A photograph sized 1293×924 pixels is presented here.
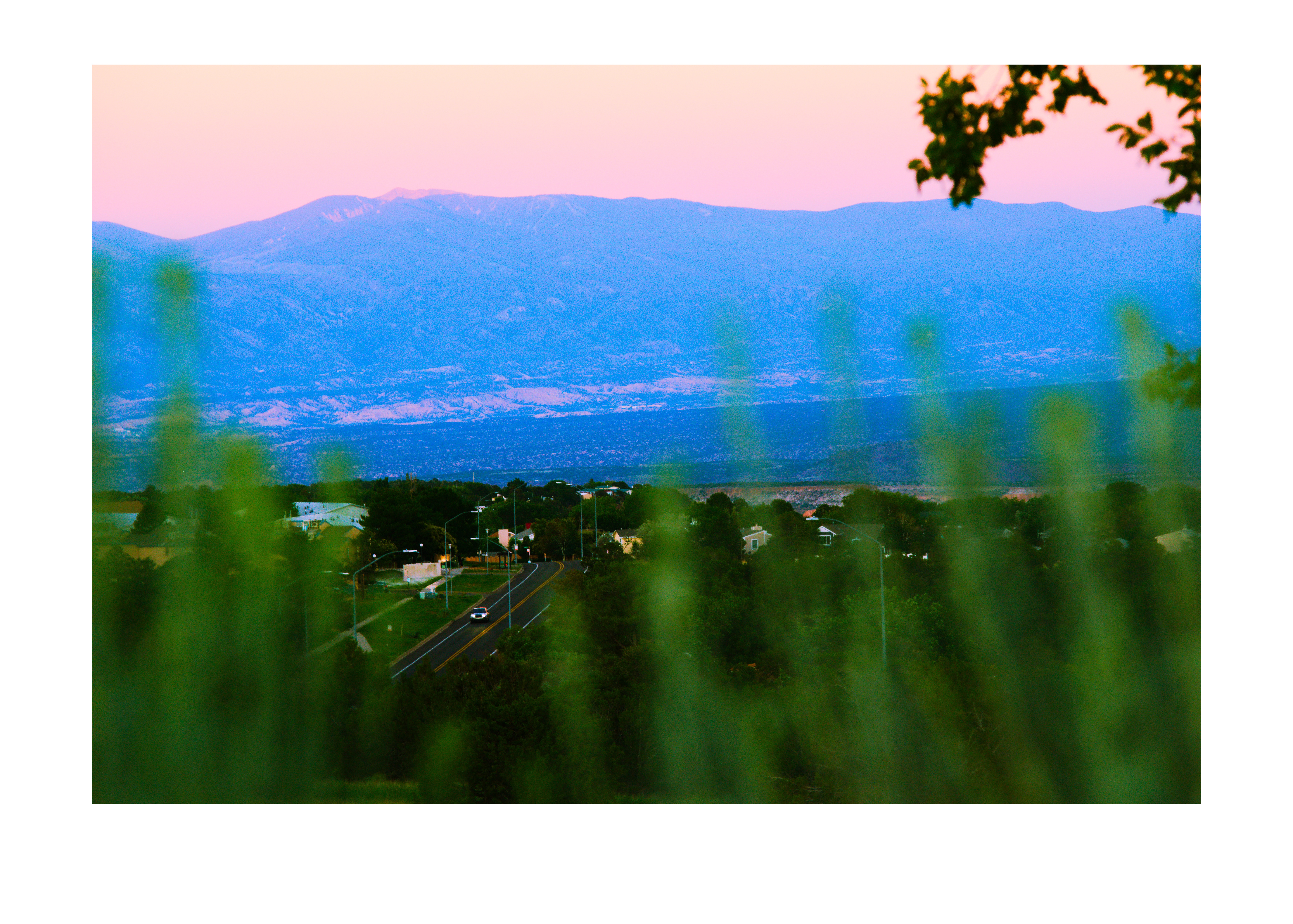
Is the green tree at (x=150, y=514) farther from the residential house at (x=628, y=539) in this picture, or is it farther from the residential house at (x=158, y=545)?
the residential house at (x=628, y=539)

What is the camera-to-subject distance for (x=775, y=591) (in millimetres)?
5109

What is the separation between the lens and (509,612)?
27.3ft

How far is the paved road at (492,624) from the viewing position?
6691mm

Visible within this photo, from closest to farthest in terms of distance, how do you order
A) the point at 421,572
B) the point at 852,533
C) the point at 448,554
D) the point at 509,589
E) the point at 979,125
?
the point at 979,125 < the point at 852,533 < the point at 509,589 < the point at 448,554 < the point at 421,572

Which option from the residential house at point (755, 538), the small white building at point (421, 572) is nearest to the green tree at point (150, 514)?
the residential house at point (755, 538)

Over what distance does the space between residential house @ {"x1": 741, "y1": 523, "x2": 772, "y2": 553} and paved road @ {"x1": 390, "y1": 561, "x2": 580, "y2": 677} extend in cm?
186

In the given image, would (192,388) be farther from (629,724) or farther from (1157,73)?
(1157,73)

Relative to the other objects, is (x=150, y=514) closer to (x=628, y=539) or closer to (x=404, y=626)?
(x=628, y=539)

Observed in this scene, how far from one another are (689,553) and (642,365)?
4444 mm

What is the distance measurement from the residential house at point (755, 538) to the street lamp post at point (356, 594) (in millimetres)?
2448

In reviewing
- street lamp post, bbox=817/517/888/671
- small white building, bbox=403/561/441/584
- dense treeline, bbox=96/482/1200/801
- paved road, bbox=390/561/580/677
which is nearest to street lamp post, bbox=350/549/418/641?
paved road, bbox=390/561/580/677

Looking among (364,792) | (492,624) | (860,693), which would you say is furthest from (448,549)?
Result: (860,693)

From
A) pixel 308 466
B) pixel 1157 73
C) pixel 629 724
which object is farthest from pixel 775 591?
pixel 1157 73

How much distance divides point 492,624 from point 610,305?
3995 mm
